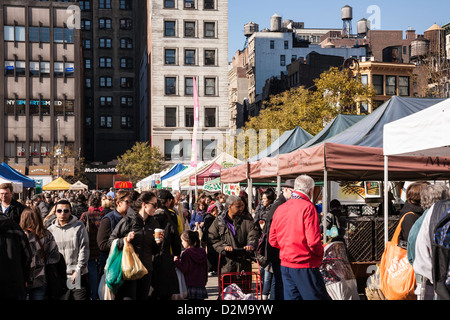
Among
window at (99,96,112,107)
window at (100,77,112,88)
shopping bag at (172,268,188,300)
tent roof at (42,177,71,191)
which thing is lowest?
tent roof at (42,177,71,191)

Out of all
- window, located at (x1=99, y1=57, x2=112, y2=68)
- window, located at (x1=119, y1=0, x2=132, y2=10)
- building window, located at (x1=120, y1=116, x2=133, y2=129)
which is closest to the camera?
building window, located at (x1=120, y1=116, x2=133, y2=129)

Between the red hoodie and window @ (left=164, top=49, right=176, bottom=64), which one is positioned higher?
window @ (left=164, top=49, right=176, bottom=64)

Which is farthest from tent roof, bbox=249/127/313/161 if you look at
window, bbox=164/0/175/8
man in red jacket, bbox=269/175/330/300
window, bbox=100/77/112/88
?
window, bbox=100/77/112/88

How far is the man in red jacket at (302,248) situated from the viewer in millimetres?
6969

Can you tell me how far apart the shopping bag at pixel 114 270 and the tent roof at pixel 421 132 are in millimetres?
3894

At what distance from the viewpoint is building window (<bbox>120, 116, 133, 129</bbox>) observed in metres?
100

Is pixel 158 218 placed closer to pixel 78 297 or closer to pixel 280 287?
pixel 78 297

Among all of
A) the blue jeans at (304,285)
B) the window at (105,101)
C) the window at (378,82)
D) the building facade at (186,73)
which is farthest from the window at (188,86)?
the blue jeans at (304,285)

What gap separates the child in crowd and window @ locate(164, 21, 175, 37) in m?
71.4

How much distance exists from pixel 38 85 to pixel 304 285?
77834 mm

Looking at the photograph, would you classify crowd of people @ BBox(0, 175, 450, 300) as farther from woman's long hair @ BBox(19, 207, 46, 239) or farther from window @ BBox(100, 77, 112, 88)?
window @ BBox(100, 77, 112, 88)

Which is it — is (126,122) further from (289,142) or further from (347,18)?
(289,142)

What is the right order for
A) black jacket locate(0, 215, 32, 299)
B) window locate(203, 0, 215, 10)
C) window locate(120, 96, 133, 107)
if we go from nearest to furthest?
black jacket locate(0, 215, 32, 299)
window locate(203, 0, 215, 10)
window locate(120, 96, 133, 107)
